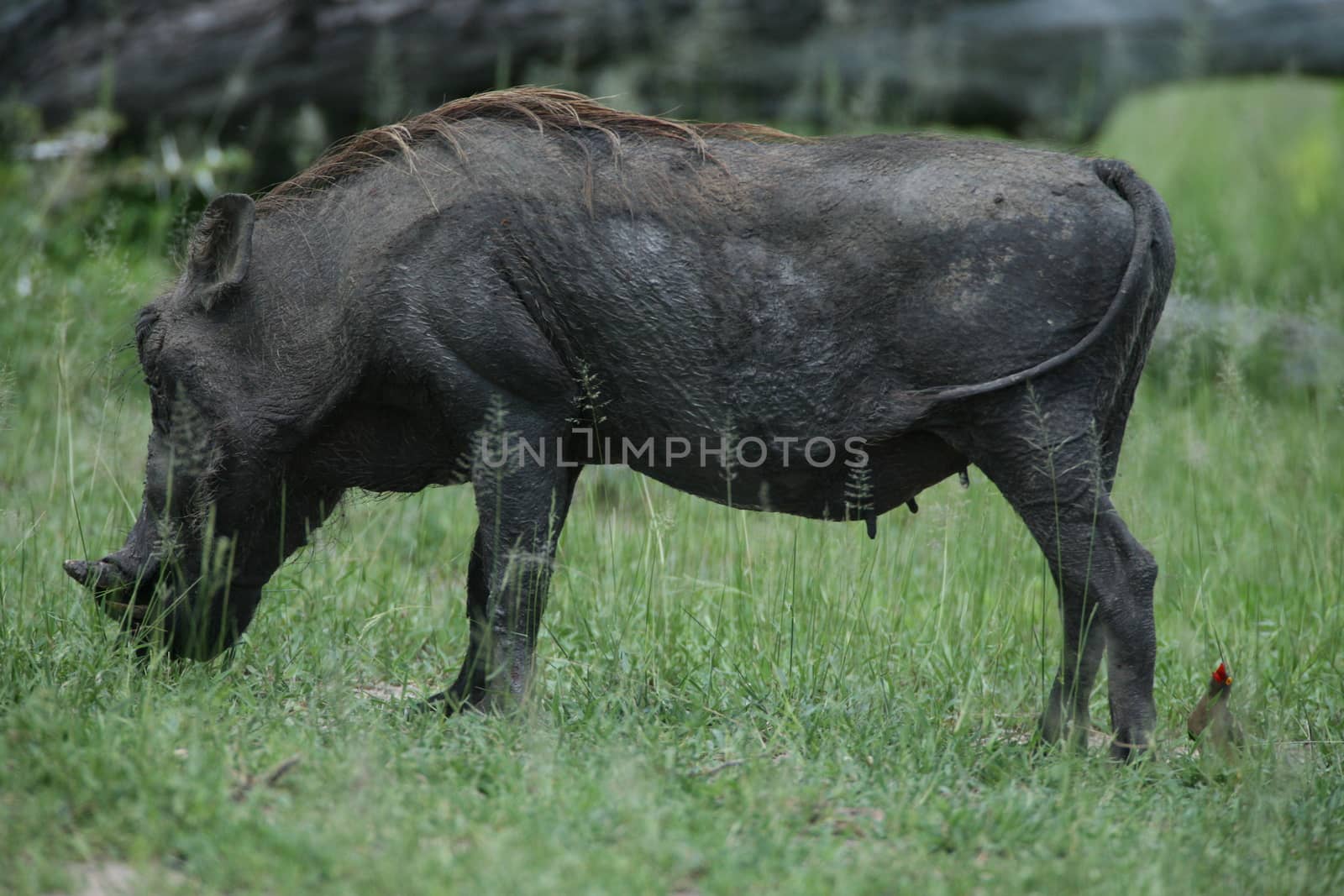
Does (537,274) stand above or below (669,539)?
above

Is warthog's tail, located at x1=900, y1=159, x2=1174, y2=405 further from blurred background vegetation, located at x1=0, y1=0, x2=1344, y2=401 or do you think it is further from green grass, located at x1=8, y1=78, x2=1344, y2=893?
blurred background vegetation, located at x1=0, y1=0, x2=1344, y2=401

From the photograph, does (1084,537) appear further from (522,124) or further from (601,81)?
(601,81)

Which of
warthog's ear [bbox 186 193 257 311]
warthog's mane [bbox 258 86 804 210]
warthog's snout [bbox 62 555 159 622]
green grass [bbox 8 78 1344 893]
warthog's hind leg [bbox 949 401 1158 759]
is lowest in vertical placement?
green grass [bbox 8 78 1344 893]

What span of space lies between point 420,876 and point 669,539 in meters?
2.51

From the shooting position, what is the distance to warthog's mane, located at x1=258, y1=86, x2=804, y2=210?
12.9ft

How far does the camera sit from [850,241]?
11.9ft

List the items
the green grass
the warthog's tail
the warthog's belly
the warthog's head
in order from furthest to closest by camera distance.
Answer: the warthog's head → the warthog's belly → the warthog's tail → the green grass

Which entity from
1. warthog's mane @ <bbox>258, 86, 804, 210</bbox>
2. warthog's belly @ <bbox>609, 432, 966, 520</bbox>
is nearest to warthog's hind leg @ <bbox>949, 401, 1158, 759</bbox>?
warthog's belly @ <bbox>609, 432, 966, 520</bbox>

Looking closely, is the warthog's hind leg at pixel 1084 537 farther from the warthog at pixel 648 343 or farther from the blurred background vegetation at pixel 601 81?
the blurred background vegetation at pixel 601 81

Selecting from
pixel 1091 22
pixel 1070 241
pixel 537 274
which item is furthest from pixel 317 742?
pixel 1091 22

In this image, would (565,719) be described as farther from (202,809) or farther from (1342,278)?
(1342,278)

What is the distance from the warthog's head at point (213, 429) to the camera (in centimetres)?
382

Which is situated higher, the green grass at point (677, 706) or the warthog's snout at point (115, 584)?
the warthog's snout at point (115, 584)

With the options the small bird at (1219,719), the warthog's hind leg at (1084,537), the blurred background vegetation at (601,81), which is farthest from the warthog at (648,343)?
the blurred background vegetation at (601,81)
